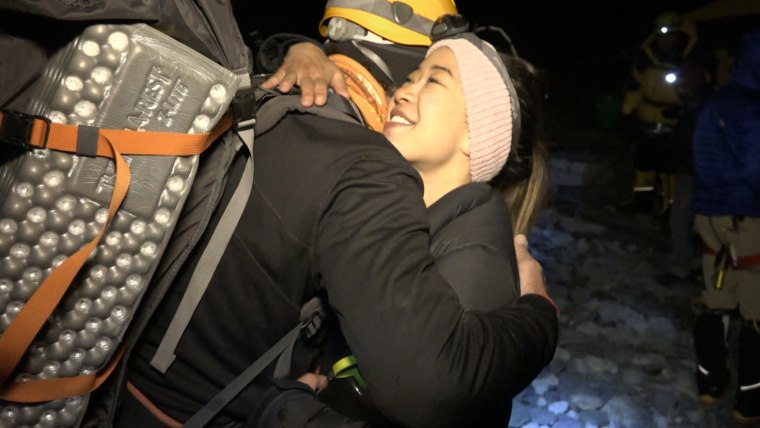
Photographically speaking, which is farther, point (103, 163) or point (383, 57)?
point (383, 57)

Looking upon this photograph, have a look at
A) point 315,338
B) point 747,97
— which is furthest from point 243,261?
point 747,97

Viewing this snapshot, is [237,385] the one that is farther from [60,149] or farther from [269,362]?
[60,149]

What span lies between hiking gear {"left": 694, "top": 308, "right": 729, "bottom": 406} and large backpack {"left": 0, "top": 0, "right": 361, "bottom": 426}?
375 cm

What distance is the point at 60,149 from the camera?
1.11 metres

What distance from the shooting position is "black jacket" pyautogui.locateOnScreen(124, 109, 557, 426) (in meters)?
1.23

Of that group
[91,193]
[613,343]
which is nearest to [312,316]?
[91,193]

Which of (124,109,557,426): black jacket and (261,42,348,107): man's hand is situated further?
(261,42,348,107): man's hand

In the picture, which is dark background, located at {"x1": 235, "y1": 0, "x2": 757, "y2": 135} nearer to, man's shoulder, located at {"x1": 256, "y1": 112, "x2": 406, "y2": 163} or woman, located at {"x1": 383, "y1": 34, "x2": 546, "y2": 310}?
woman, located at {"x1": 383, "y1": 34, "x2": 546, "y2": 310}

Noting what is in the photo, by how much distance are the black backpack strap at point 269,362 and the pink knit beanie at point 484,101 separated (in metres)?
0.74

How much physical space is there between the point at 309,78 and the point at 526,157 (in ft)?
3.22

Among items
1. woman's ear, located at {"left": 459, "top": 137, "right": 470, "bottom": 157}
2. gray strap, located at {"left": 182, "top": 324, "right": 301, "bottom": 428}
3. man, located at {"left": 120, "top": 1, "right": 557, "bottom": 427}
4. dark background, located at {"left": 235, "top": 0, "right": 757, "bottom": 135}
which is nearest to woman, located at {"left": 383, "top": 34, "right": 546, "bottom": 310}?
woman's ear, located at {"left": 459, "top": 137, "right": 470, "bottom": 157}

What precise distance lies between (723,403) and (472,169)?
316 cm

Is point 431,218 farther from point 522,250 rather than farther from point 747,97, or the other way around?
point 747,97

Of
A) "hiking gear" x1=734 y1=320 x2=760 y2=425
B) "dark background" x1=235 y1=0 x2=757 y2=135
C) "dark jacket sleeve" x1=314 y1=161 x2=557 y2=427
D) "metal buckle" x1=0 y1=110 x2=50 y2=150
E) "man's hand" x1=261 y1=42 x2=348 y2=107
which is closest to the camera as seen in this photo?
"metal buckle" x1=0 y1=110 x2=50 y2=150
